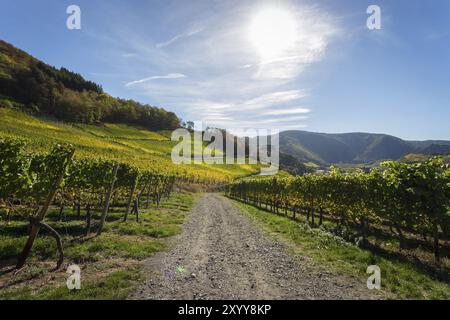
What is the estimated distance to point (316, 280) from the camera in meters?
10.6

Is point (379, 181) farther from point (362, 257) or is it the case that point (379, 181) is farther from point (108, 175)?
point (108, 175)

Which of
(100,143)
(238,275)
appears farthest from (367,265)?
(100,143)

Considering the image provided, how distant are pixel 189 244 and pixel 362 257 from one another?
31.5 ft

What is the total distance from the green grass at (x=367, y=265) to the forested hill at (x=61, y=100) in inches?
4661

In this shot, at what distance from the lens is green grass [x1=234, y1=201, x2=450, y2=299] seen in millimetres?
9562

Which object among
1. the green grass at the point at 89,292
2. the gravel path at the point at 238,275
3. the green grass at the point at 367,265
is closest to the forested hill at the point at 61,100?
the gravel path at the point at 238,275

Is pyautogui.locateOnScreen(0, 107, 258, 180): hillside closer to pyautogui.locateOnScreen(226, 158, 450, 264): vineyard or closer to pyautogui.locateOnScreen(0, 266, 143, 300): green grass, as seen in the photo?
pyautogui.locateOnScreen(0, 266, 143, 300): green grass

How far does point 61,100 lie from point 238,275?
13736 cm

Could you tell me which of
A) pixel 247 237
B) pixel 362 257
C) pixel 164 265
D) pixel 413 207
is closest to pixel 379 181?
pixel 413 207

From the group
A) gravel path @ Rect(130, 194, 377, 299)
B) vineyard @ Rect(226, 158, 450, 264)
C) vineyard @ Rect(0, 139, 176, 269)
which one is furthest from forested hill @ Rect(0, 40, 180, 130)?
vineyard @ Rect(226, 158, 450, 264)

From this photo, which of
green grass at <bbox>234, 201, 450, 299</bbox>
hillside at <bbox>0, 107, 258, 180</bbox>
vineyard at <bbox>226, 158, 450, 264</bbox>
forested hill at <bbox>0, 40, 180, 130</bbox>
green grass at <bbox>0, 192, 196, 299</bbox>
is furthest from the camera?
forested hill at <bbox>0, 40, 180, 130</bbox>

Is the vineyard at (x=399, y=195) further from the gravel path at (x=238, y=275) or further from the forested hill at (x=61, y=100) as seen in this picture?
the forested hill at (x=61, y=100)

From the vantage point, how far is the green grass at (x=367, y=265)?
9.56 meters

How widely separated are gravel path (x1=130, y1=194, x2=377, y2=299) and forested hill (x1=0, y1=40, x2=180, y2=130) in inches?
4541
